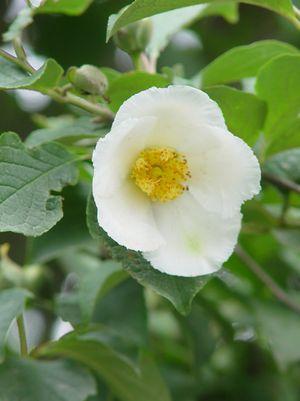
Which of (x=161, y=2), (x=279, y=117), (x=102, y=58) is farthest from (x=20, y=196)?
(x=102, y=58)

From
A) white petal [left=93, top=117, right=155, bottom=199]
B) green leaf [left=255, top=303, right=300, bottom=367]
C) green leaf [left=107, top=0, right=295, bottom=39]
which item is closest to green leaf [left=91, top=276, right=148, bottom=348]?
green leaf [left=255, top=303, right=300, bottom=367]

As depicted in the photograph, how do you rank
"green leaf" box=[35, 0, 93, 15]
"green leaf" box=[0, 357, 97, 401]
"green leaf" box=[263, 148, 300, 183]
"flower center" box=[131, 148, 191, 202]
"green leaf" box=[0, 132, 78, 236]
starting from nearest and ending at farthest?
"green leaf" box=[0, 132, 78, 236] → "flower center" box=[131, 148, 191, 202] → "green leaf" box=[0, 357, 97, 401] → "green leaf" box=[35, 0, 93, 15] → "green leaf" box=[263, 148, 300, 183]

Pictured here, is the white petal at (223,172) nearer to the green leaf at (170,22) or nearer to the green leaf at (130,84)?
the green leaf at (130,84)

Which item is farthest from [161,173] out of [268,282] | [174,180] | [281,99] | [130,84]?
[268,282]

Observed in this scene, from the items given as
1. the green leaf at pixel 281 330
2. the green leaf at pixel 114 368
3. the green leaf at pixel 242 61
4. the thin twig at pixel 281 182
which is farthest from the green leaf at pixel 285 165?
the green leaf at pixel 114 368

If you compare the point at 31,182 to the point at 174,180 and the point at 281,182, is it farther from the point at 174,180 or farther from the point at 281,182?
the point at 281,182

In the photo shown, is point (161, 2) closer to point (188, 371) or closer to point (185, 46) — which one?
point (188, 371)

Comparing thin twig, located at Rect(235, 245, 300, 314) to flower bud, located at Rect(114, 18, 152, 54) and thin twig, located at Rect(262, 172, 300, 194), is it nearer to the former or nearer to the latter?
thin twig, located at Rect(262, 172, 300, 194)
